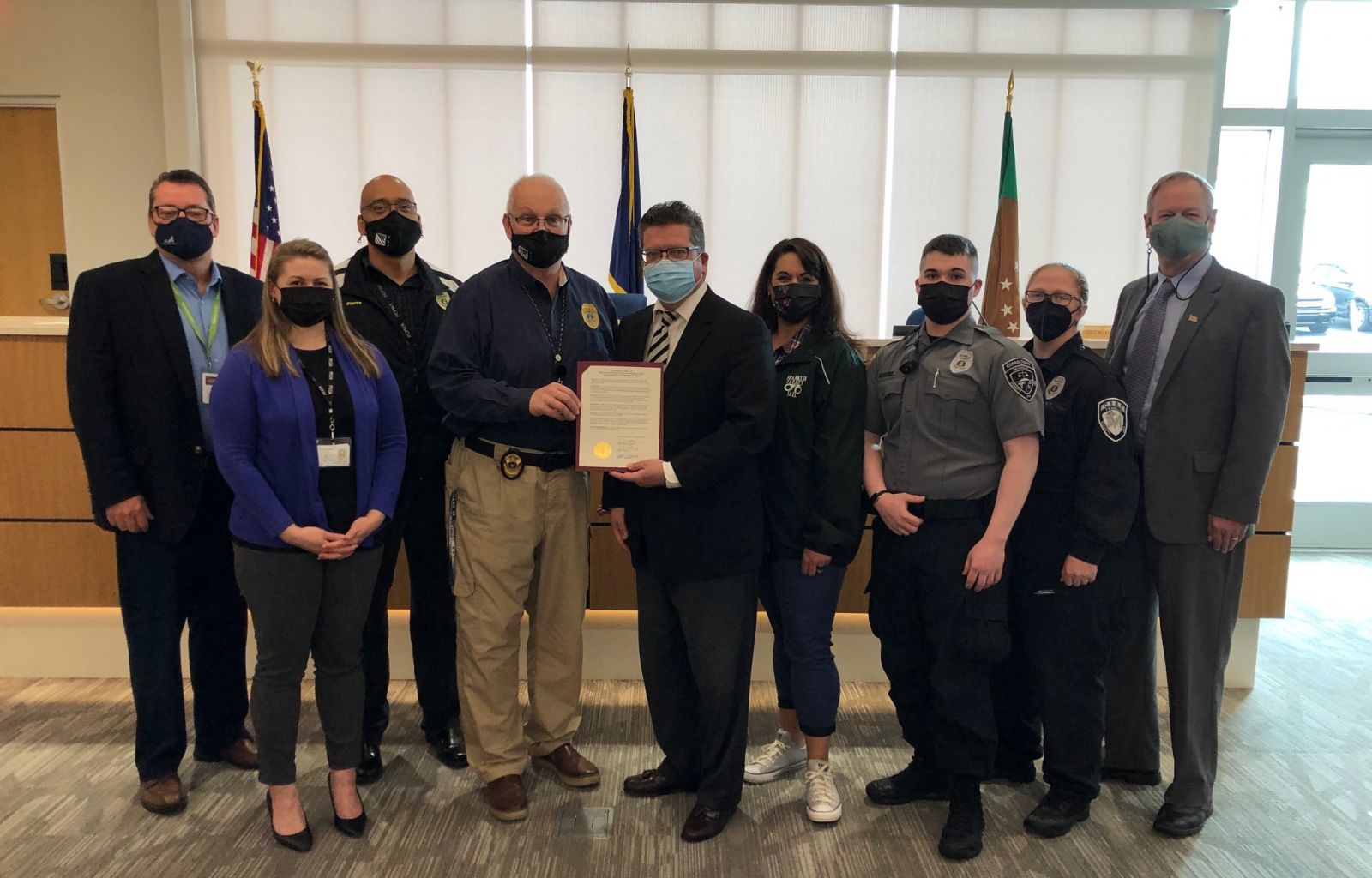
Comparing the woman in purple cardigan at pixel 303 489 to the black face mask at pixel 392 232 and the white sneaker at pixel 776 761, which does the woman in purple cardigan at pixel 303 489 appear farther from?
the white sneaker at pixel 776 761

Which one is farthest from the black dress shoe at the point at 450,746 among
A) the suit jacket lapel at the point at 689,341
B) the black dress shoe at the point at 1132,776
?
the black dress shoe at the point at 1132,776

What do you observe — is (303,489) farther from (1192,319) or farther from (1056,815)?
(1192,319)

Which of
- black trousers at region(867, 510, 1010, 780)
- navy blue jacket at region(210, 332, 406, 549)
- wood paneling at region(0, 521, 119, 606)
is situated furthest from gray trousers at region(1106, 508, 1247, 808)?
wood paneling at region(0, 521, 119, 606)

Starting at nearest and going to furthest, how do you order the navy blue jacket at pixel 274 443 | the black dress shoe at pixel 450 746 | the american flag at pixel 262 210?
the navy blue jacket at pixel 274 443 < the black dress shoe at pixel 450 746 < the american flag at pixel 262 210

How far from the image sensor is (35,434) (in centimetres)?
303

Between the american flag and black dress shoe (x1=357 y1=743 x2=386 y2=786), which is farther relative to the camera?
the american flag

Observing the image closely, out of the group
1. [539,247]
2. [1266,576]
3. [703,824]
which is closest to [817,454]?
[539,247]

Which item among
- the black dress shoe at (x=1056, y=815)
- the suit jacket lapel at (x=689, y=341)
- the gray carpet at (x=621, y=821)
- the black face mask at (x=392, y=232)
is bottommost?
the gray carpet at (x=621, y=821)

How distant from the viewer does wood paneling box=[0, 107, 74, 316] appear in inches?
196

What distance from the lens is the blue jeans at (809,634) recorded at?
2217mm

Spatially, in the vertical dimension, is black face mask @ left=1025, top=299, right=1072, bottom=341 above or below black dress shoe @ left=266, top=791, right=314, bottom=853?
above

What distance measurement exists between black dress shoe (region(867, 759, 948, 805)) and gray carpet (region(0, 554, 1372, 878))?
4cm

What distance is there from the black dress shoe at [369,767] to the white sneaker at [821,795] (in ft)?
4.35

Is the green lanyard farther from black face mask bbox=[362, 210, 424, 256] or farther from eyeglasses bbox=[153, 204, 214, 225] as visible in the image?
black face mask bbox=[362, 210, 424, 256]
